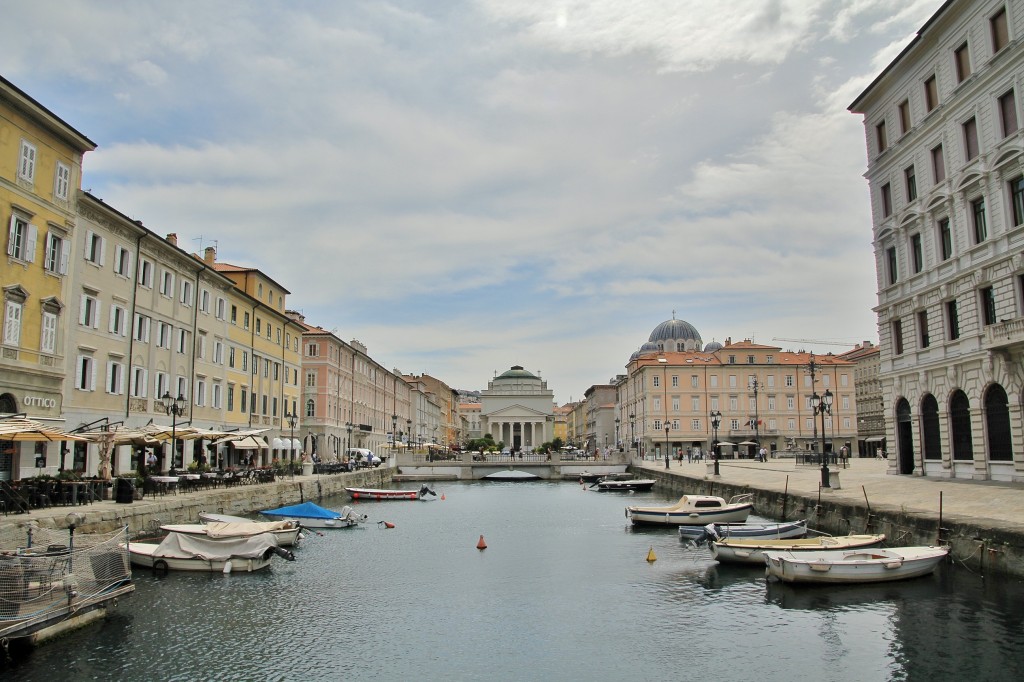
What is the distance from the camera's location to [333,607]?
19.9 metres

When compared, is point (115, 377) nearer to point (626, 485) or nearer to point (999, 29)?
point (626, 485)

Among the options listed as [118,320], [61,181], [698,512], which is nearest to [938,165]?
[698,512]

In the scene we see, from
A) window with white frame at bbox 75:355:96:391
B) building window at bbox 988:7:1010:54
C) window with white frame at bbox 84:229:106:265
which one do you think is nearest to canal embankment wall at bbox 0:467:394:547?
window with white frame at bbox 75:355:96:391

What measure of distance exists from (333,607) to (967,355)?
29.2 m

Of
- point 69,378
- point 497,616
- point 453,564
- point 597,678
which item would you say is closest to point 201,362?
point 69,378

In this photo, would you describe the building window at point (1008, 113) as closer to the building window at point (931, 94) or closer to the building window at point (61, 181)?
the building window at point (931, 94)

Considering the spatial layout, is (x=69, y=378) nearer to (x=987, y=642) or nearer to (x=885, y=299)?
(x=987, y=642)

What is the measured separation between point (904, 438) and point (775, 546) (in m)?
20.6

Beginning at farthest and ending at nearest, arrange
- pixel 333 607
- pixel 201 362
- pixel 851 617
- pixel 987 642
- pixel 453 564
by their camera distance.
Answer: pixel 201 362 → pixel 453 564 → pixel 333 607 → pixel 851 617 → pixel 987 642

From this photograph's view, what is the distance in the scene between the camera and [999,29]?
30.8 metres

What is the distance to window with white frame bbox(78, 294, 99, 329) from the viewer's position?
34312 millimetres

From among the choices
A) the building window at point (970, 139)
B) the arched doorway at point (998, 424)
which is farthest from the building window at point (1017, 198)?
the arched doorway at point (998, 424)

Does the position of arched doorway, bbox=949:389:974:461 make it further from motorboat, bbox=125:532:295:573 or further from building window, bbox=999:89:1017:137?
motorboat, bbox=125:532:295:573

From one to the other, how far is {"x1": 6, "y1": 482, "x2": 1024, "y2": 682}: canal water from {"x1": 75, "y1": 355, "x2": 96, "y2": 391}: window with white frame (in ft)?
47.9
